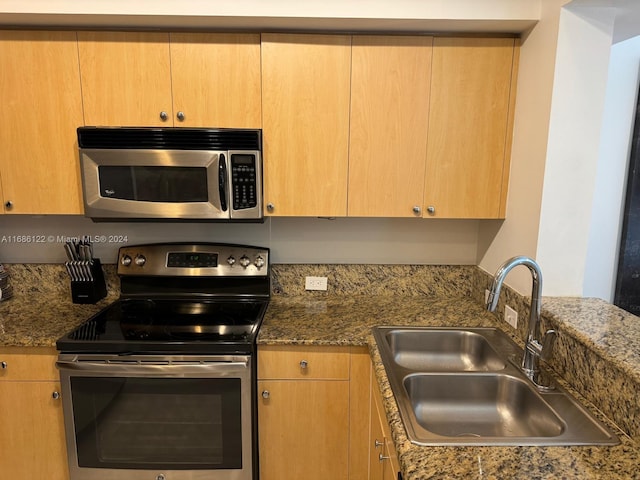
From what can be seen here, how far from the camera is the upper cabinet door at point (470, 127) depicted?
5.87ft

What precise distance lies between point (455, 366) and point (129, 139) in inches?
67.5

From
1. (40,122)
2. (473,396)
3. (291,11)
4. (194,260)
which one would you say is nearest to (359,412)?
(473,396)

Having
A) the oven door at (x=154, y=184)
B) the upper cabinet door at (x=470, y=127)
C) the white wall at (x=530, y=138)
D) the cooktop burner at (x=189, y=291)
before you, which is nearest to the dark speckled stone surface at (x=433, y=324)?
the cooktop burner at (x=189, y=291)

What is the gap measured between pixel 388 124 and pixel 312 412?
1.30 metres

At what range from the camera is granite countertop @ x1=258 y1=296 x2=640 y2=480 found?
95cm

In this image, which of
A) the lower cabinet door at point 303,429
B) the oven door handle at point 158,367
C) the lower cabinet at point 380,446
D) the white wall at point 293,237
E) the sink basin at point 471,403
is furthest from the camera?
the white wall at point 293,237

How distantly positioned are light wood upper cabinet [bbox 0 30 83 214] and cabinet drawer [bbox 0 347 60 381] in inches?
24.6

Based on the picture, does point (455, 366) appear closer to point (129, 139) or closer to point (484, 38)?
point (484, 38)

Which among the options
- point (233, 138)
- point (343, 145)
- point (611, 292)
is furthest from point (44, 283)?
point (611, 292)

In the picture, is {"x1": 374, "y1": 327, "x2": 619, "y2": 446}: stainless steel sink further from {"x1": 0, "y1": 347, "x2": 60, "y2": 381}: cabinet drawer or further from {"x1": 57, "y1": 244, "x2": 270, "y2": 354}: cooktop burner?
{"x1": 0, "y1": 347, "x2": 60, "y2": 381}: cabinet drawer

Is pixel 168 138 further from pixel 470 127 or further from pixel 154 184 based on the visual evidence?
pixel 470 127

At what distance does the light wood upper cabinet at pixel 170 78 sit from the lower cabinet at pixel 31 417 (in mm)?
1058

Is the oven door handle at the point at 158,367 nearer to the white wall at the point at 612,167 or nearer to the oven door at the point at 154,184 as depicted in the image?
the oven door at the point at 154,184

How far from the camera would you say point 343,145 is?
1846 mm
